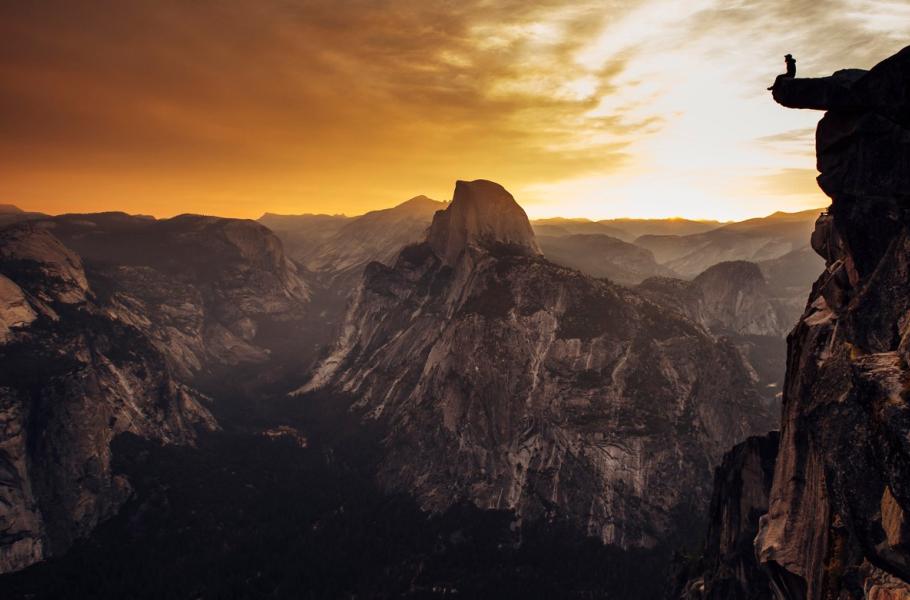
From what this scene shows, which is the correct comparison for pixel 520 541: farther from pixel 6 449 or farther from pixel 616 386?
pixel 6 449

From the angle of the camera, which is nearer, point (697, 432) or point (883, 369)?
point (883, 369)

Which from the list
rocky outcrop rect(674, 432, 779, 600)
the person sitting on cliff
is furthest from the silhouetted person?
rocky outcrop rect(674, 432, 779, 600)

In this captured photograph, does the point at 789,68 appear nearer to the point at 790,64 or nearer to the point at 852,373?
the point at 790,64

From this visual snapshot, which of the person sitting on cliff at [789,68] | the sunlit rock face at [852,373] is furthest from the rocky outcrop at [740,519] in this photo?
the person sitting on cliff at [789,68]

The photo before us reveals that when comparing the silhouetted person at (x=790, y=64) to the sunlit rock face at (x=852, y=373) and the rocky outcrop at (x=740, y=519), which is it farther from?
the rocky outcrop at (x=740, y=519)

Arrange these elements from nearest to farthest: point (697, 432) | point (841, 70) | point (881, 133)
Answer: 1. point (881, 133)
2. point (841, 70)
3. point (697, 432)

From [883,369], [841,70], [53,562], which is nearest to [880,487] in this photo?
[883,369]
